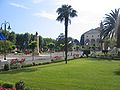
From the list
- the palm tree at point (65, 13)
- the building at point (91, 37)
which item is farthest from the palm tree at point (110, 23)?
the building at point (91, 37)

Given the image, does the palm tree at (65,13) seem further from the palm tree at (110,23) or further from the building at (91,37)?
the building at (91,37)

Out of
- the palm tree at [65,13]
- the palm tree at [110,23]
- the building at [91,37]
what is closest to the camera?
the palm tree at [65,13]

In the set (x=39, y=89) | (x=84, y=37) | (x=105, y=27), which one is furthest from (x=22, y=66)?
(x=84, y=37)

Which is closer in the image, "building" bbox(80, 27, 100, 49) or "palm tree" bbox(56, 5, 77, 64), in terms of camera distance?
"palm tree" bbox(56, 5, 77, 64)

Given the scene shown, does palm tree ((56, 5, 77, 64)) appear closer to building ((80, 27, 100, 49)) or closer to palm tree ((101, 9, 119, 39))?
palm tree ((101, 9, 119, 39))

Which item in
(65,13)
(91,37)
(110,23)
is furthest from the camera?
(91,37)

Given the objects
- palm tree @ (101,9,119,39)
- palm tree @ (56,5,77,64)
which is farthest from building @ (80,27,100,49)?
palm tree @ (56,5,77,64)

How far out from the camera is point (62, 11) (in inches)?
1838

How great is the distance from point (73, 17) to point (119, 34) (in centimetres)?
2224

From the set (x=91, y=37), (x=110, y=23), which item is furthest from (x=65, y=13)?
(x=91, y=37)

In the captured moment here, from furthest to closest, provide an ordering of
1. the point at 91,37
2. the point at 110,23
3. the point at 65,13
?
the point at 91,37 → the point at 110,23 → the point at 65,13

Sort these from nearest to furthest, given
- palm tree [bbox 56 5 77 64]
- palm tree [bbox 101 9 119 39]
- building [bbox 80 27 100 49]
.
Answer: palm tree [bbox 56 5 77 64] < palm tree [bbox 101 9 119 39] < building [bbox 80 27 100 49]

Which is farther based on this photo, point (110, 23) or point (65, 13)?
point (110, 23)

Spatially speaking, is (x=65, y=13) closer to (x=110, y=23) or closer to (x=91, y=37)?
(x=110, y=23)
